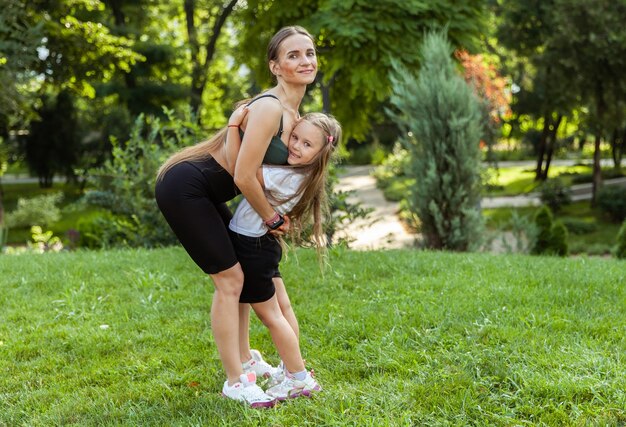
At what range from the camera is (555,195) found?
2075 centimetres

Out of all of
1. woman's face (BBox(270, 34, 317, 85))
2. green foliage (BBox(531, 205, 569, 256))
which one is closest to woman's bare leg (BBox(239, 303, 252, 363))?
woman's face (BBox(270, 34, 317, 85))

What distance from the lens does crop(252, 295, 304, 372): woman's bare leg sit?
123 inches

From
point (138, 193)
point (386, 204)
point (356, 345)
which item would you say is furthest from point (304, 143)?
point (386, 204)

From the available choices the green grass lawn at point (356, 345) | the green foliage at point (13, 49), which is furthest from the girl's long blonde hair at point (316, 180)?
the green foliage at point (13, 49)

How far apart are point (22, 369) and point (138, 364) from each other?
27.4 inches

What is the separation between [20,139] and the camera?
26.8m

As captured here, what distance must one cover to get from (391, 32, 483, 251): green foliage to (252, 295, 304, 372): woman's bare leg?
5233 millimetres

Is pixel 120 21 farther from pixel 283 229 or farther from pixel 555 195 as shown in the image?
pixel 283 229

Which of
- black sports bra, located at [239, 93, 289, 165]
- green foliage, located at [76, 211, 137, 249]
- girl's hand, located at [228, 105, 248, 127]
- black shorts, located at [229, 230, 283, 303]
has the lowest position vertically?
green foliage, located at [76, 211, 137, 249]

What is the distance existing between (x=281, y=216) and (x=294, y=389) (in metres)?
0.88

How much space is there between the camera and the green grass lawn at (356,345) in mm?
2992

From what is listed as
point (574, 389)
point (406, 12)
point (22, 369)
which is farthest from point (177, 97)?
point (574, 389)

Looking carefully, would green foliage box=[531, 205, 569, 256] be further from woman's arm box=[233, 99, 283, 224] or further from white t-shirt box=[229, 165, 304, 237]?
woman's arm box=[233, 99, 283, 224]

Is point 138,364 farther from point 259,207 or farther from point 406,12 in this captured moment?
point 406,12
